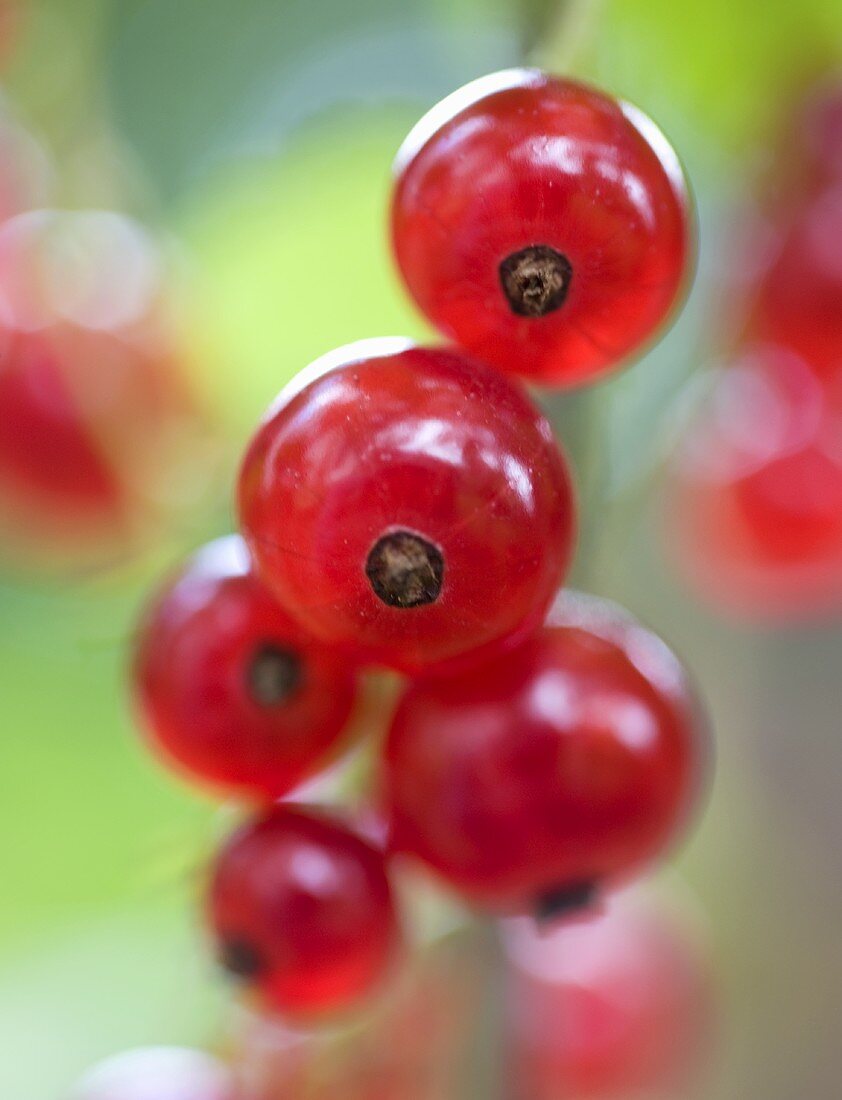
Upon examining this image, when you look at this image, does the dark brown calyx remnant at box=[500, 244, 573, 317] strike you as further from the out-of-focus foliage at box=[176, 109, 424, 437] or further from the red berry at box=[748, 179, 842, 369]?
the out-of-focus foliage at box=[176, 109, 424, 437]

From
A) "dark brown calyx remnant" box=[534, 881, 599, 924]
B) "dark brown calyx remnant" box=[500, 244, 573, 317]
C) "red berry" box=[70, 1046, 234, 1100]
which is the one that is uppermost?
"dark brown calyx remnant" box=[500, 244, 573, 317]

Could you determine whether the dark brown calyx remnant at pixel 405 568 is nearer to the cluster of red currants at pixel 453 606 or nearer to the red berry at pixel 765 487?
the cluster of red currants at pixel 453 606

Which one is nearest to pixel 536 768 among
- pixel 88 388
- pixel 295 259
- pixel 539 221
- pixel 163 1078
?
pixel 539 221

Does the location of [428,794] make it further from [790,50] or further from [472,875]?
[790,50]

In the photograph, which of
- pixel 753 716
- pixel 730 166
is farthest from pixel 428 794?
pixel 753 716

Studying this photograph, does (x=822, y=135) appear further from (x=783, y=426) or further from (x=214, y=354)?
(x=214, y=354)

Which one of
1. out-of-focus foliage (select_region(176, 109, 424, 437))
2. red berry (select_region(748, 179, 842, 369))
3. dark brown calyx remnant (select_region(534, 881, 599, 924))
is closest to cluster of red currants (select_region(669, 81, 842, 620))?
red berry (select_region(748, 179, 842, 369))
